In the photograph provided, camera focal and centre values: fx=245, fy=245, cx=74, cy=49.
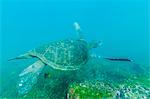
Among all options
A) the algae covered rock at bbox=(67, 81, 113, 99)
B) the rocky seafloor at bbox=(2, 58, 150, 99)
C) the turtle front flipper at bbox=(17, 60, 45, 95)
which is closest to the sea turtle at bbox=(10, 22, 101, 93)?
the turtle front flipper at bbox=(17, 60, 45, 95)

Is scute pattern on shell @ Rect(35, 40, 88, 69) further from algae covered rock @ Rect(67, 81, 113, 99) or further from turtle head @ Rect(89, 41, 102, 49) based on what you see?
algae covered rock @ Rect(67, 81, 113, 99)

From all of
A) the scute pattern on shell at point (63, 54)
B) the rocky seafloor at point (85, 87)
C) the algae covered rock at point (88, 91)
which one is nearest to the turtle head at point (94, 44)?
the rocky seafloor at point (85, 87)

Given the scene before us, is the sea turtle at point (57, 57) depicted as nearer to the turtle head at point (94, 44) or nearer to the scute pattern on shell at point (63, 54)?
the scute pattern on shell at point (63, 54)

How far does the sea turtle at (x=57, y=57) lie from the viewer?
18.5 feet

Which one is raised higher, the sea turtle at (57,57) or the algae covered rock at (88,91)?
the sea turtle at (57,57)

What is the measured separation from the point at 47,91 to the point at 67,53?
103 cm

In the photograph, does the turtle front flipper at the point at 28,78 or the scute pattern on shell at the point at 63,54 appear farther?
the scute pattern on shell at the point at 63,54

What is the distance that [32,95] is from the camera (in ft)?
17.8

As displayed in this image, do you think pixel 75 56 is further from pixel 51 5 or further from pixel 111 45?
pixel 51 5

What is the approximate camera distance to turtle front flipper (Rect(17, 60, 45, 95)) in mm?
5336

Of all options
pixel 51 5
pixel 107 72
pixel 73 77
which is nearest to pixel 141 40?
pixel 107 72

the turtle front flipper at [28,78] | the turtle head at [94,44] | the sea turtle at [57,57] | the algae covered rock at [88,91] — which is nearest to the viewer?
the algae covered rock at [88,91]

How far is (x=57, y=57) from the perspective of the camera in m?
5.75

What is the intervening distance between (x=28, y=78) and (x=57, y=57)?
2.70 feet
